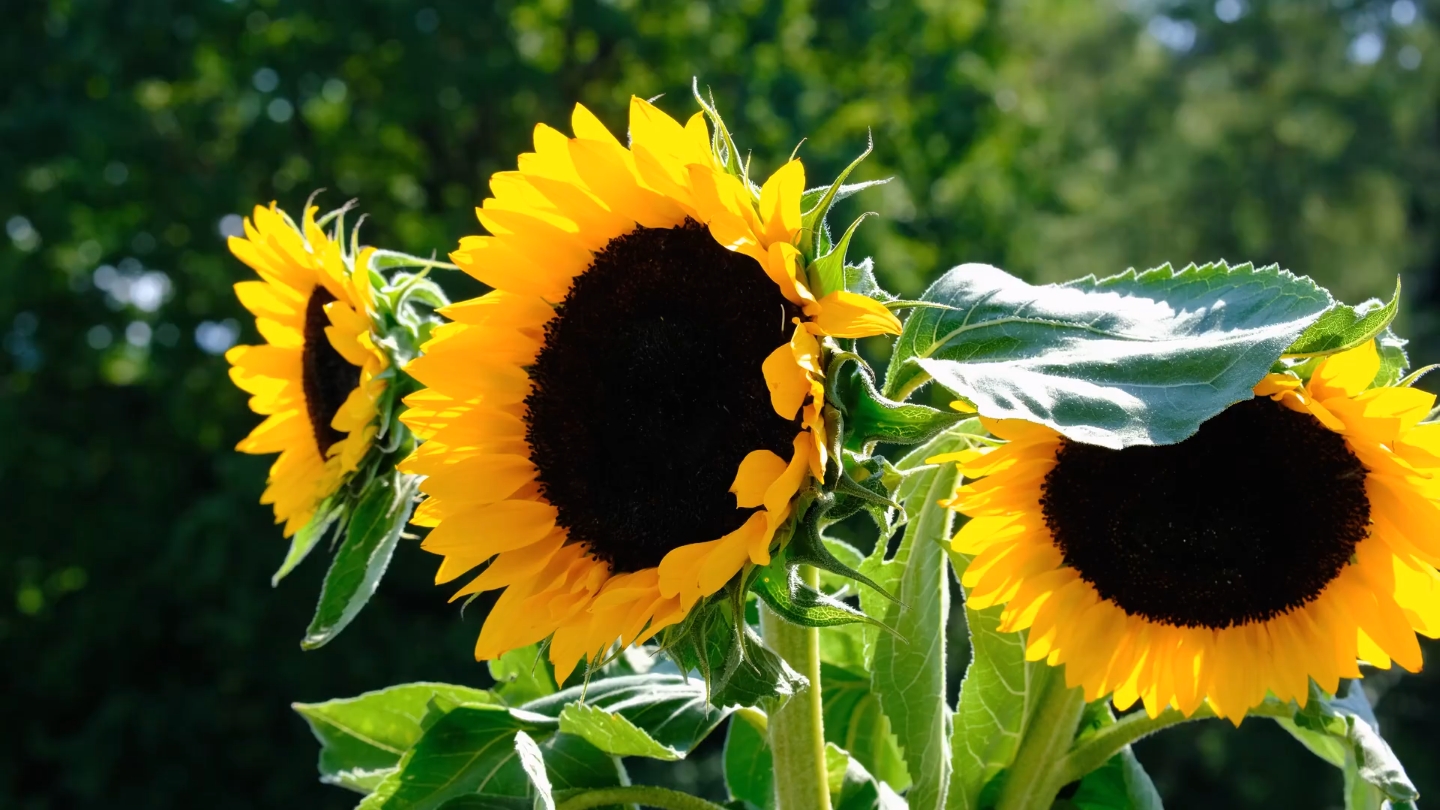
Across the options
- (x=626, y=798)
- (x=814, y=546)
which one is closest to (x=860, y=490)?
(x=814, y=546)

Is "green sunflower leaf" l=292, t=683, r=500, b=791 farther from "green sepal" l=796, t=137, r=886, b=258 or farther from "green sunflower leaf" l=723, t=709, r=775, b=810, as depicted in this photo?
Result: "green sepal" l=796, t=137, r=886, b=258

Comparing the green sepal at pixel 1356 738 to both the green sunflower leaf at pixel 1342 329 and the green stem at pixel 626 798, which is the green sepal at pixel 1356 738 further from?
the green stem at pixel 626 798

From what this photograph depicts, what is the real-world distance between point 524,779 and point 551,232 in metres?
0.39

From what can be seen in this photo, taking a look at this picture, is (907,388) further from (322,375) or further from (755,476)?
(322,375)

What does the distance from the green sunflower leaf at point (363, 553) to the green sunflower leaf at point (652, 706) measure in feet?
0.50

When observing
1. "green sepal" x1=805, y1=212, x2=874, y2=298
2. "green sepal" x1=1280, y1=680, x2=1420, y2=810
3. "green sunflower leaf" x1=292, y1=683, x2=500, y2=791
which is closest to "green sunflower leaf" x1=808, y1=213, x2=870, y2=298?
"green sepal" x1=805, y1=212, x2=874, y2=298

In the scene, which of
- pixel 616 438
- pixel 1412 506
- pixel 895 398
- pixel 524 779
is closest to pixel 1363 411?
pixel 1412 506

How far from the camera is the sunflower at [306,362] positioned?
1.04 metres

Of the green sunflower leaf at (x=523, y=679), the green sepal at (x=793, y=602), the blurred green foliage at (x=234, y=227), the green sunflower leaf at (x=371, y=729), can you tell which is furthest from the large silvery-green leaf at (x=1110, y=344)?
the blurred green foliage at (x=234, y=227)

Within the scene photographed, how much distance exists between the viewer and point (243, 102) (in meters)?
8.27

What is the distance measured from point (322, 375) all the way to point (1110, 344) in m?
0.64

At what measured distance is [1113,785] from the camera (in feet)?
3.37

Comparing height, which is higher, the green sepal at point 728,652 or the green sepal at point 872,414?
the green sepal at point 872,414

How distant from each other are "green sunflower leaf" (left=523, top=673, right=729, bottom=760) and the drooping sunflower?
207mm
